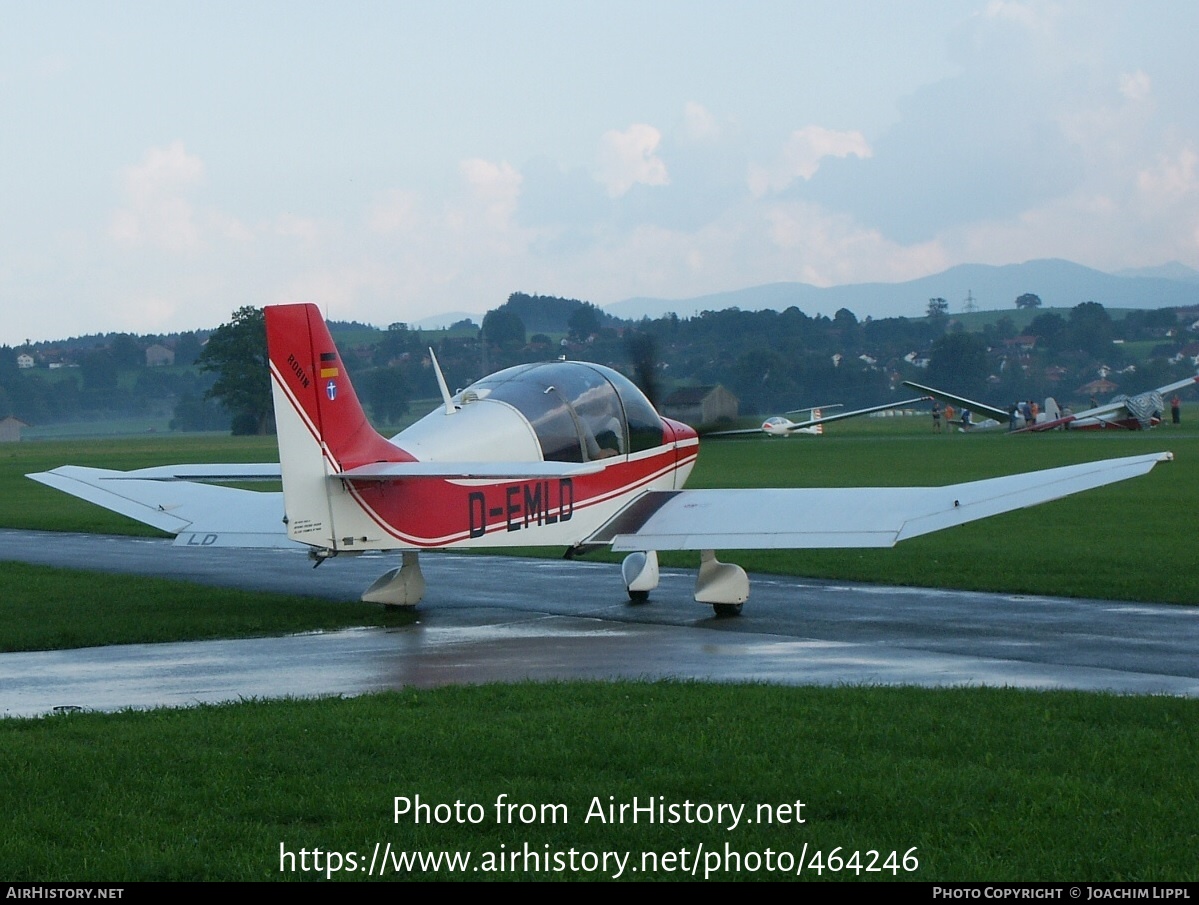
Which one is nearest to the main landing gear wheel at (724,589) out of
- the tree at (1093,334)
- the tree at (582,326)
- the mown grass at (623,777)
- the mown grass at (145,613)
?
the mown grass at (145,613)

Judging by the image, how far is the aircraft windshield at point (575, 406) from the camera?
547 inches

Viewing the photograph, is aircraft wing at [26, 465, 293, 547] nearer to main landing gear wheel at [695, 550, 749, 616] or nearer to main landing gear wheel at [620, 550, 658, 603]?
main landing gear wheel at [620, 550, 658, 603]

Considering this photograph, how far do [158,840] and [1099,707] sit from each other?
17.1 ft

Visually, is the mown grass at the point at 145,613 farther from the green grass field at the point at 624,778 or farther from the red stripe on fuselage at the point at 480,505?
the green grass field at the point at 624,778

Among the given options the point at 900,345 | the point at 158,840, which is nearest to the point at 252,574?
the point at 158,840

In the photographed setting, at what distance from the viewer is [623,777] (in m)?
6.56

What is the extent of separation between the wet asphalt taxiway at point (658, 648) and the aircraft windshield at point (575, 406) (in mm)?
1652

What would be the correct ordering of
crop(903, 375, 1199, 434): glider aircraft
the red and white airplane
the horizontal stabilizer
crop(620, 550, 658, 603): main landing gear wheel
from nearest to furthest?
the red and white airplane → the horizontal stabilizer → crop(620, 550, 658, 603): main landing gear wheel → crop(903, 375, 1199, 434): glider aircraft

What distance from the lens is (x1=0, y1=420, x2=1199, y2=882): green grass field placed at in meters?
5.43

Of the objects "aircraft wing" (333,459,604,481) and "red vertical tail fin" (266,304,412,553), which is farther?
"red vertical tail fin" (266,304,412,553)

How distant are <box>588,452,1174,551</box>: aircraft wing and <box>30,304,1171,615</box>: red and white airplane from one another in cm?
2

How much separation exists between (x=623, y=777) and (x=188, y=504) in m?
10.3

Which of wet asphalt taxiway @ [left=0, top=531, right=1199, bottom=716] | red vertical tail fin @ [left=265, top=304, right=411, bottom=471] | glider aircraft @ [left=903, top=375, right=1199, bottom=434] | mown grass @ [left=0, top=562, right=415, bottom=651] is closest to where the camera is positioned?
wet asphalt taxiway @ [left=0, top=531, right=1199, bottom=716]

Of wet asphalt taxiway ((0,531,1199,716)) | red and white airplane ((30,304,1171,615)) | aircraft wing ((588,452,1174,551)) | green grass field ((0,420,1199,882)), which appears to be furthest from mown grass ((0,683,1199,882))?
aircraft wing ((588,452,1174,551))
